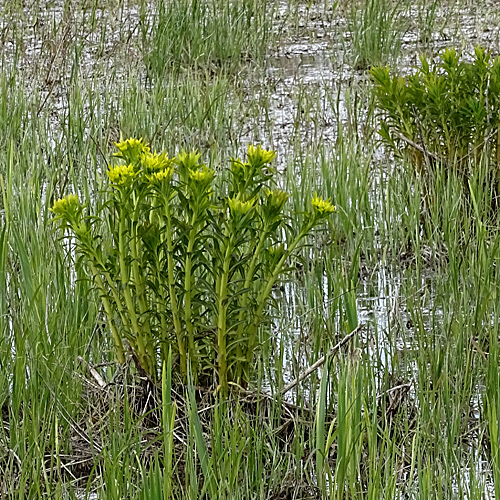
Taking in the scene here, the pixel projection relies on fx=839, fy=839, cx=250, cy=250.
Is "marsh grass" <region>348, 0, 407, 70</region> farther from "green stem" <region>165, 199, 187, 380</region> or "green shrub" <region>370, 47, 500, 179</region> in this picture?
"green stem" <region>165, 199, 187, 380</region>

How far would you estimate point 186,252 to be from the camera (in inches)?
69.1

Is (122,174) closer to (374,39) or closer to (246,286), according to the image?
(246,286)

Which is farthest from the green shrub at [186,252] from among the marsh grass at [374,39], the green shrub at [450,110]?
the marsh grass at [374,39]

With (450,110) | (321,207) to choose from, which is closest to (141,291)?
(321,207)

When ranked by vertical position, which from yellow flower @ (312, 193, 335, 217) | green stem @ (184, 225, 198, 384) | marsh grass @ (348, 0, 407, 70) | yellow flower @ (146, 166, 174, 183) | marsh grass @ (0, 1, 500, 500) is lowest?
marsh grass @ (0, 1, 500, 500)

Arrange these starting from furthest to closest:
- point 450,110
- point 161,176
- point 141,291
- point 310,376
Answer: point 450,110
point 310,376
point 141,291
point 161,176

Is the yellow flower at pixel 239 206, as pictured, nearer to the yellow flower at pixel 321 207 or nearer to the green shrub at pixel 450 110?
the yellow flower at pixel 321 207

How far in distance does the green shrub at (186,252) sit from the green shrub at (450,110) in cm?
127

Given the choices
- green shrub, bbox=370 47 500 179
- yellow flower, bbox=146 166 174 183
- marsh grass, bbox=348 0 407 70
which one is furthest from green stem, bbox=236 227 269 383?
marsh grass, bbox=348 0 407 70

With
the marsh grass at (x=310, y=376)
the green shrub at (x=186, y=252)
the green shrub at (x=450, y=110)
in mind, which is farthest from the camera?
the green shrub at (x=450, y=110)

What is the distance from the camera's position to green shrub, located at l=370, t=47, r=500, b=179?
2.91 m

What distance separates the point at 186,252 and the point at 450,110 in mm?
1521

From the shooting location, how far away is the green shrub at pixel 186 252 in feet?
5.69

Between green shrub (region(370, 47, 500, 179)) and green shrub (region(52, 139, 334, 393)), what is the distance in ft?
4.15
